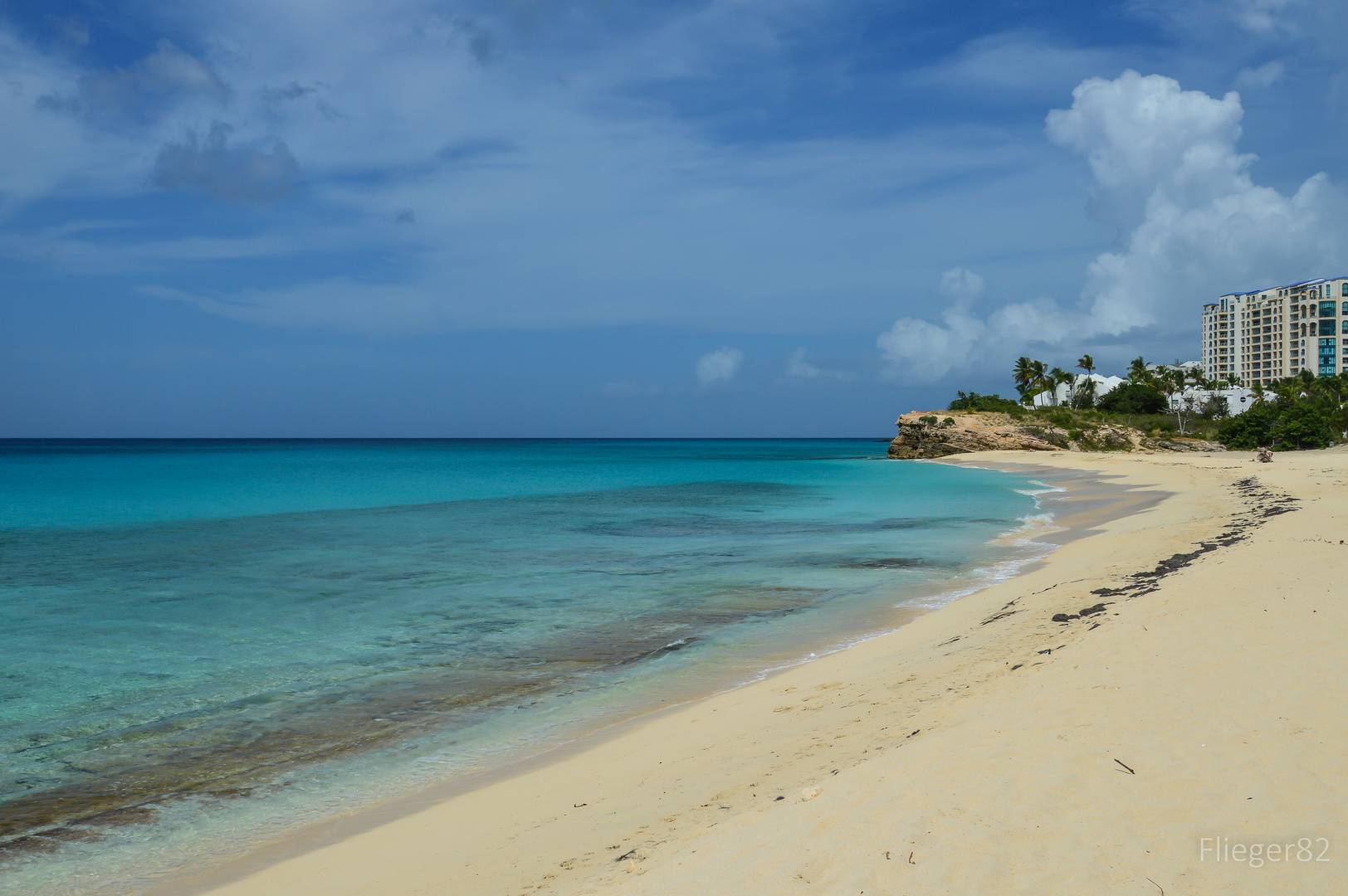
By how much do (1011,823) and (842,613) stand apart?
8568 mm

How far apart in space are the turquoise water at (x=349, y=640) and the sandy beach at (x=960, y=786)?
114 centimetres

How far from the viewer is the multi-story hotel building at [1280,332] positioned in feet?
505

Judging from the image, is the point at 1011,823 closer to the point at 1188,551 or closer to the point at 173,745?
the point at 173,745

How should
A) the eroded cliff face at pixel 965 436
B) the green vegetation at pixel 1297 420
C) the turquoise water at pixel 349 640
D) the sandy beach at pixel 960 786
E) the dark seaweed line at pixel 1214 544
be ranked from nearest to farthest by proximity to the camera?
1. the sandy beach at pixel 960 786
2. the turquoise water at pixel 349 640
3. the dark seaweed line at pixel 1214 544
4. the green vegetation at pixel 1297 420
5. the eroded cliff face at pixel 965 436

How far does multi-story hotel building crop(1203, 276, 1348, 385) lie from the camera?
154000 mm

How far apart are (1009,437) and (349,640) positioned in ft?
250

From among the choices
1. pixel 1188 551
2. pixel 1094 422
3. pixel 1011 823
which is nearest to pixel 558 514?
pixel 1188 551

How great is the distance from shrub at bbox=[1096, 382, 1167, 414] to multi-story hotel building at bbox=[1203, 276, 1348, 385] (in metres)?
68.4

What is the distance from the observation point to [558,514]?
31.8m

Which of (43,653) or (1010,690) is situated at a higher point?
(1010,690)

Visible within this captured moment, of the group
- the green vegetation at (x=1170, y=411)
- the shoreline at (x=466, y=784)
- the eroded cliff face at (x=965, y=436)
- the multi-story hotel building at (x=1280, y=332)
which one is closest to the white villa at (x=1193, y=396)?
the green vegetation at (x=1170, y=411)

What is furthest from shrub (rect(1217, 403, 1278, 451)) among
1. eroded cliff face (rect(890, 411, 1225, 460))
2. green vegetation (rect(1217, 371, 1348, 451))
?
eroded cliff face (rect(890, 411, 1225, 460))

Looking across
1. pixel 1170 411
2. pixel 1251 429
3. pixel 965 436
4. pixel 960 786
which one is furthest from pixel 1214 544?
pixel 1170 411

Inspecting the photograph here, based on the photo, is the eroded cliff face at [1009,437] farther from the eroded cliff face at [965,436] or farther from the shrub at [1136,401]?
the shrub at [1136,401]
